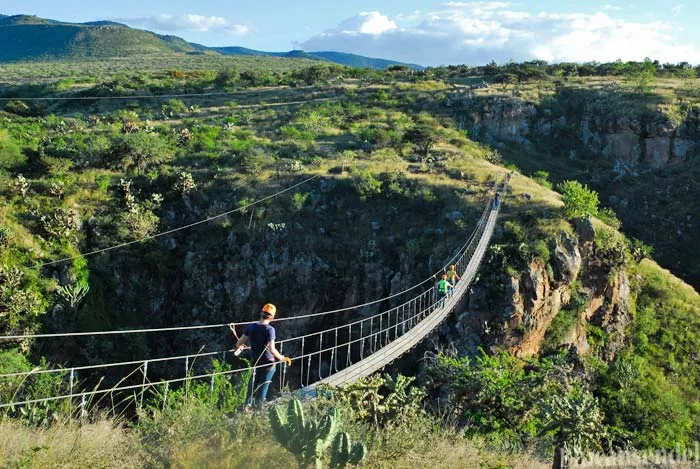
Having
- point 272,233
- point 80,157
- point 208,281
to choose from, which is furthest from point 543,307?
point 80,157

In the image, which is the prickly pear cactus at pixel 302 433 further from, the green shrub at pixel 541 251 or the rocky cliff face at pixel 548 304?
the green shrub at pixel 541 251

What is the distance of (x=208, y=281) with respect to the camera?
60.6 ft

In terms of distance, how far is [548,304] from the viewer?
15.3 metres

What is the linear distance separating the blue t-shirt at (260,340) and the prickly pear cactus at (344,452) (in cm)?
200

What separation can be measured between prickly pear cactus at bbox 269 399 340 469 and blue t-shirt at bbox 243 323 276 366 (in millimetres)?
1822

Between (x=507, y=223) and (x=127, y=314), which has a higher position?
(x=507, y=223)

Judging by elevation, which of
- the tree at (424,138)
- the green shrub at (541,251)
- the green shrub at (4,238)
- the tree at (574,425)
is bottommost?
the tree at (574,425)

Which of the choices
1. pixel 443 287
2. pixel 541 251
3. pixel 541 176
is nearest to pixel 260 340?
pixel 443 287

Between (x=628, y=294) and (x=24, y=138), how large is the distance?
2557 cm

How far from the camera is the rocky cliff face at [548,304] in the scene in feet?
47.4

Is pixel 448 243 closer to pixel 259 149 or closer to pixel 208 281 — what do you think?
pixel 208 281

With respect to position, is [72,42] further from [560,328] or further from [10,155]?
[560,328]

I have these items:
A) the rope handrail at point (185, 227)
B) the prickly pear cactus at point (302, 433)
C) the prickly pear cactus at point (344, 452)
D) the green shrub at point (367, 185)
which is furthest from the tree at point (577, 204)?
the prickly pear cactus at point (302, 433)

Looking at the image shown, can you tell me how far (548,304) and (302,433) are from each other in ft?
42.1
